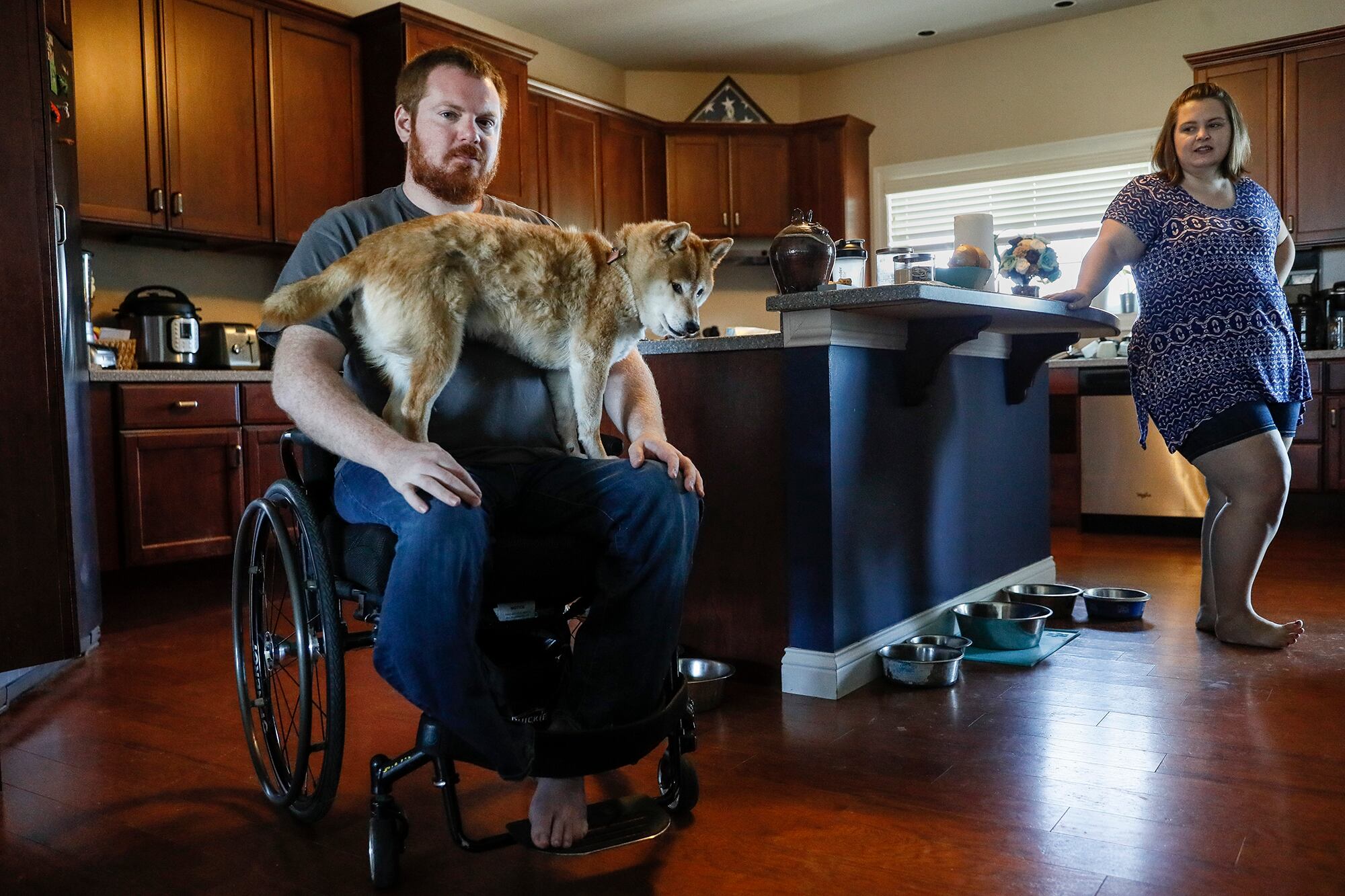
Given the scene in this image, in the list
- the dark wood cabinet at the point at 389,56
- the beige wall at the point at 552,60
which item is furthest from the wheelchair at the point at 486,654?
the beige wall at the point at 552,60

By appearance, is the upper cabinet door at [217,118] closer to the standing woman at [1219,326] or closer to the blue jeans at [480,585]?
the blue jeans at [480,585]

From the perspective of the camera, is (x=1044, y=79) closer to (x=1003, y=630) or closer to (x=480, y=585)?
(x=1003, y=630)

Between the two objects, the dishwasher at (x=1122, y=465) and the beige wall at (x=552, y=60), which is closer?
the dishwasher at (x=1122, y=465)

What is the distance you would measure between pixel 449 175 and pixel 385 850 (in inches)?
40.9

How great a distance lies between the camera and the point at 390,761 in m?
1.46

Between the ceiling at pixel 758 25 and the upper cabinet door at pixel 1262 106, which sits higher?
the ceiling at pixel 758 25

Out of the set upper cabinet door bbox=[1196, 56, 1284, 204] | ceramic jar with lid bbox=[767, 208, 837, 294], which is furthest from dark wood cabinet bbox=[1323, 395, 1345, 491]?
ceramic jar with lid bbox=[767, 208, 837, 294]

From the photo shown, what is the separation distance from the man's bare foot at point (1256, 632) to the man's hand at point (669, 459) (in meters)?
A: 1.85

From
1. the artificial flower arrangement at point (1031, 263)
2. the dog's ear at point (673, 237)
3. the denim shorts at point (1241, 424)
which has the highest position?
the artificial flower arrangement at point (1031, 263)

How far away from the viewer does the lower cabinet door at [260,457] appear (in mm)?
3865

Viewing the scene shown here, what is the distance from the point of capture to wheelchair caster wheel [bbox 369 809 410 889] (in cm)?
142

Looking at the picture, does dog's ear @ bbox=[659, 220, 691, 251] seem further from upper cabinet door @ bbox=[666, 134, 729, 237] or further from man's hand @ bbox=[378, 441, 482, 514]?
upper cabinet door @ bbox=[666, 134, 729, 237]

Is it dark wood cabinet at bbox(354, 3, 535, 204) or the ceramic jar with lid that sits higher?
dark wood cabinet at bbox(354, 3, 535, 204)

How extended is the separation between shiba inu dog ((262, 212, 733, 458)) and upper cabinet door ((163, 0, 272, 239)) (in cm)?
299
